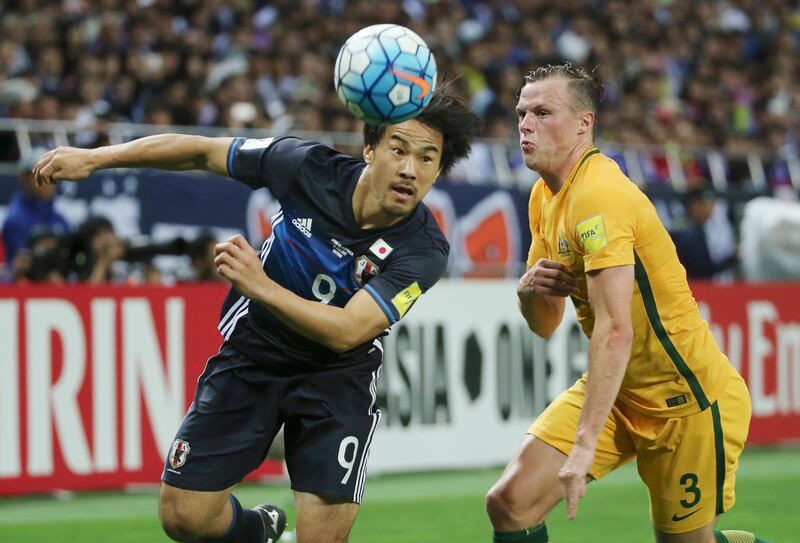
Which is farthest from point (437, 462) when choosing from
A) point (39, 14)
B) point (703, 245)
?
point (39, 14)

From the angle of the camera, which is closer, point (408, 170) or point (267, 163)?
point (408, 170)

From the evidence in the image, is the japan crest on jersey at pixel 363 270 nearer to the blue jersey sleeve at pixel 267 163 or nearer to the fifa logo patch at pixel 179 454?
the blue jersey sleeve at pixel 267 163

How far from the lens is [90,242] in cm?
1057

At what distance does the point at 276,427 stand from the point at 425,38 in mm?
12391

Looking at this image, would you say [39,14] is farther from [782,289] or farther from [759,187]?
[759,187]

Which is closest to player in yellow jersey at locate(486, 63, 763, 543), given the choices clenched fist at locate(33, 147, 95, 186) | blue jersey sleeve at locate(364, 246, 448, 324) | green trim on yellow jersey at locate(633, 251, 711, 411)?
green trim on yellow jersey at locate(633, 251, 711, 411)

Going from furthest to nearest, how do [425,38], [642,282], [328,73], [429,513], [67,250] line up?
[425,38] < [328,73] < [67,250] < [429,513] < [642,282]

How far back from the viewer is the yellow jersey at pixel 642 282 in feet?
16.5

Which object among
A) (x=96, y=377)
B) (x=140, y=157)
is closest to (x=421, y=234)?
(x=140, y=157)

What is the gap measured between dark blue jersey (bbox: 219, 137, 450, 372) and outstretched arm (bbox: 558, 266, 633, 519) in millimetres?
864

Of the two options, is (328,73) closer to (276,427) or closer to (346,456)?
(276,427)

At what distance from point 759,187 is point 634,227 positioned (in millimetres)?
13284

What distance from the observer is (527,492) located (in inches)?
215

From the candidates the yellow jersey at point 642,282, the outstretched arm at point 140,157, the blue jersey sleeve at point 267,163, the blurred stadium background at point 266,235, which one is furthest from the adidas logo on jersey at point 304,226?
the blurred stadium background at point 266,235
